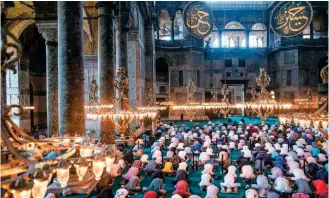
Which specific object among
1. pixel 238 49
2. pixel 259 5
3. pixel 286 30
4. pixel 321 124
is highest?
pixel 259 5

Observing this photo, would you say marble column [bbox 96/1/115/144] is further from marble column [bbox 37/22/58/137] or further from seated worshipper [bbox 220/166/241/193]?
seated worshipper [bbox 220/166/241/193]

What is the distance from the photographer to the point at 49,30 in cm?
851

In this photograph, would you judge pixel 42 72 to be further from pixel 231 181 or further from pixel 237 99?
pixel 237 99

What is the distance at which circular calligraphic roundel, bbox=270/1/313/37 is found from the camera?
927cm

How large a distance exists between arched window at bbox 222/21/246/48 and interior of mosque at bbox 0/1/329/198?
0.36 feet

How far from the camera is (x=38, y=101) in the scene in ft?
63.1

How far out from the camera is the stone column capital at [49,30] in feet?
27.4

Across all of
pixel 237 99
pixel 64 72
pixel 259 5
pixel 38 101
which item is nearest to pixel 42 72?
pixel 38 101

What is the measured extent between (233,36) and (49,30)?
26.0 metres

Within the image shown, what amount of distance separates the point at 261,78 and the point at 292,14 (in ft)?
8.13

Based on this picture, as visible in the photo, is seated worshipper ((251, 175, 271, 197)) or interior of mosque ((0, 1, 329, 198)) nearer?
interior of mosque ((0, 1, 329, 198))

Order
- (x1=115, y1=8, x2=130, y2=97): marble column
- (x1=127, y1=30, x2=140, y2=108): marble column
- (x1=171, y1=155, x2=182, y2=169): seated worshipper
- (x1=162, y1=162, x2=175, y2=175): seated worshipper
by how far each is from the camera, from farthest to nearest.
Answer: (x1=127, y1=30, x2=140, y2=108): marble column → (x1=115, y1=8, x2=130, y2=97): marble column → (x1=171, y1=155, x2=182, y2=169): seated worshipper → (x1=162, y1=162, x2=175, y2=175): seated worshipper

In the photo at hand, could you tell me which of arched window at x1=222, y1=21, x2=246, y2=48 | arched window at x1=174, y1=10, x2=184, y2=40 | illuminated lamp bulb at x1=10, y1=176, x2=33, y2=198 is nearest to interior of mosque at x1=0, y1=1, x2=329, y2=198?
illuminated lamp bulb at x1=10, y1=176, x2=33, y2=198

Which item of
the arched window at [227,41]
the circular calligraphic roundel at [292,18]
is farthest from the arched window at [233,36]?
the circular calligraphic roundel at [292,18]
